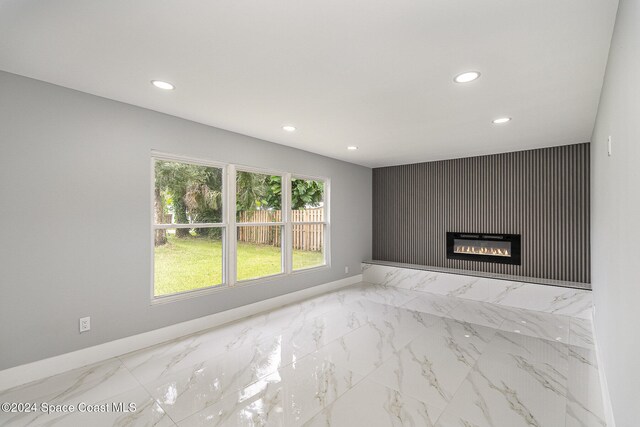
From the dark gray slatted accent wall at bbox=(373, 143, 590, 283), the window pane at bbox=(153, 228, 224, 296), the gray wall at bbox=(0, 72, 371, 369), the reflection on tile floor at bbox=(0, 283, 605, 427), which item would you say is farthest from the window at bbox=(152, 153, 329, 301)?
the dark gray slatted accent wall at bbox=(373, 143, 590, 283)

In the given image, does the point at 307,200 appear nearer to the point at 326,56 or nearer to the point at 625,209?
the point at 326,56

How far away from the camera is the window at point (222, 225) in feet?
11.3

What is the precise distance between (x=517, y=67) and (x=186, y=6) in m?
2.28

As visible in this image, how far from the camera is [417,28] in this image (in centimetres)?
183

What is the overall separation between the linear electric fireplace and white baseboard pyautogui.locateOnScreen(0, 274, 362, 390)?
319 cm

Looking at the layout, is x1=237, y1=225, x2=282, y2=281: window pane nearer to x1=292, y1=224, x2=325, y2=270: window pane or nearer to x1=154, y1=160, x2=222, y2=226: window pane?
x1=292, y1=224, x2=325, y2=270: window pane

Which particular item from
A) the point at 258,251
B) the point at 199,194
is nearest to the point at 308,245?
the point at 258,251

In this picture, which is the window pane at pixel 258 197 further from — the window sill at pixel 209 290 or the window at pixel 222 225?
the window sill at pixel 209 290

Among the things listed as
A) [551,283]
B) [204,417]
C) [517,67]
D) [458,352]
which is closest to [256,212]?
[204,417]

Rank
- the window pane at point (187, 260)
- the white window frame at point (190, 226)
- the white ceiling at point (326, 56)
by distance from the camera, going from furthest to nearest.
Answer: the window pane at point (187, 260) → the white window frame at point (190, 226) → the white ceiling at point (326, 56)

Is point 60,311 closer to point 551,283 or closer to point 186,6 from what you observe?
point 186,6

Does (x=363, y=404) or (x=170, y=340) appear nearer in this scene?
(x=363, y=404)

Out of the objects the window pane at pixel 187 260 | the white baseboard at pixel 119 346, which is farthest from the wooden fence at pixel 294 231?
the white baseboard at pixel 119 346

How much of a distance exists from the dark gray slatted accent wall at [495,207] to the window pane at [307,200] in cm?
167
